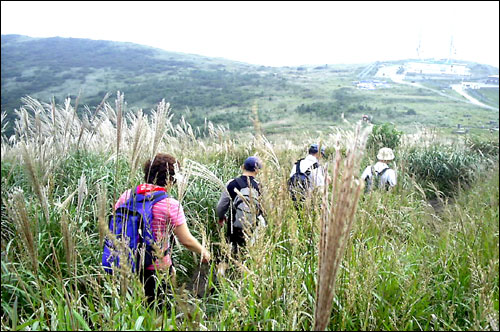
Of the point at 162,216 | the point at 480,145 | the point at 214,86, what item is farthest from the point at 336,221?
the point at 214,86

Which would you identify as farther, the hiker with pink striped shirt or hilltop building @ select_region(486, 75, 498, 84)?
hilltop building @ select_region(486, 75, 498, 84)

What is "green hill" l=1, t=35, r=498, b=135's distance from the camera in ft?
116

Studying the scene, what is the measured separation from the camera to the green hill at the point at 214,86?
3531 cm

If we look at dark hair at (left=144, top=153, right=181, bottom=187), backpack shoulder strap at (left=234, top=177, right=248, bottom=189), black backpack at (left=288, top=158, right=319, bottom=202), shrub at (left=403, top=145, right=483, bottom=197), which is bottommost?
shrub at (left=403, top=145, right=483, bottom=197)

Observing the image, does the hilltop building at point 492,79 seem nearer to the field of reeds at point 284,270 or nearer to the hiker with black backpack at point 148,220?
the field of reeds at point 284,270

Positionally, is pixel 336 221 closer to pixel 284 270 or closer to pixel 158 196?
pixel 284 270

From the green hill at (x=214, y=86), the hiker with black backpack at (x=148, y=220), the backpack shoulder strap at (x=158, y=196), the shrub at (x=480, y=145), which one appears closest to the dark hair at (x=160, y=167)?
the hiker with black backpack at (x=148, y=220)

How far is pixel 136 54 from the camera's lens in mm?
101312

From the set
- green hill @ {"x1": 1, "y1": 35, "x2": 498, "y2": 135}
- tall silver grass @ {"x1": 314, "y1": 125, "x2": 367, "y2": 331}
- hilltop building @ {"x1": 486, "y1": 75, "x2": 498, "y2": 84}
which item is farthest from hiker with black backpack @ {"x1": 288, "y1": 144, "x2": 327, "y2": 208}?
hilltop building @ {"x1": 486, "y1": 75, "x2": 498, "y2": 84}

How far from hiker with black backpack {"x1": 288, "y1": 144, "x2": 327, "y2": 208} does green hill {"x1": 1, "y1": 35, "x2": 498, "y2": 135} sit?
886cm

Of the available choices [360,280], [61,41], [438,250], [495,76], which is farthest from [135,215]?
[61,41]

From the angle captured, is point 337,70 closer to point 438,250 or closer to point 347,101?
point 347,101

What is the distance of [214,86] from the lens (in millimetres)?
68438

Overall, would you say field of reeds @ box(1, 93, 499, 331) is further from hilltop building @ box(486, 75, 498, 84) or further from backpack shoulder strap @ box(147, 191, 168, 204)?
hilltop building @ box(486, 75, 498, 84)
